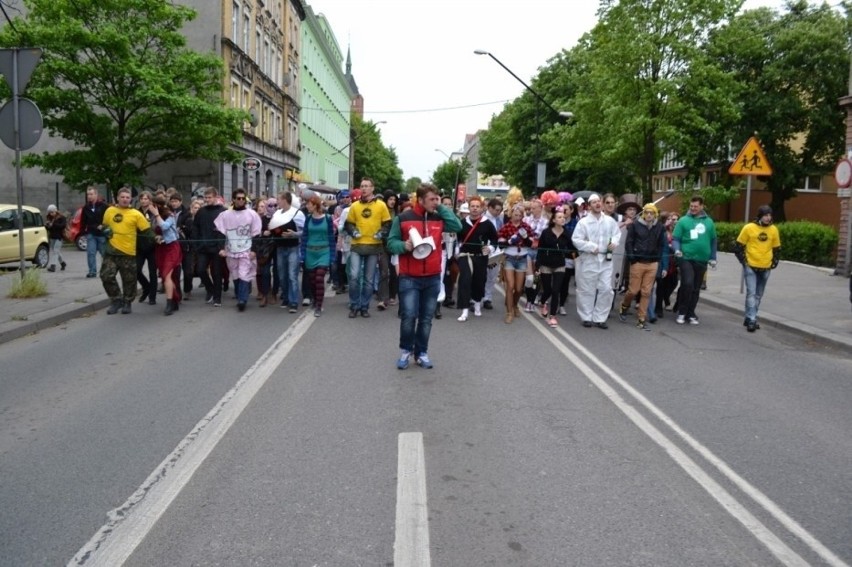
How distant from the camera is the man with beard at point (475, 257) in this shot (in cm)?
1238

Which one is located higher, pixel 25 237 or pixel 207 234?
pixel 207 234

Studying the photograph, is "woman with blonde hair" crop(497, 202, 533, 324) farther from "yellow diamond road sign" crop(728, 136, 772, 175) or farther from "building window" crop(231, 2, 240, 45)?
"building window" crop(231, 2, 240, 45)

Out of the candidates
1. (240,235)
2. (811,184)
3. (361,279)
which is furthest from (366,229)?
(811,184)

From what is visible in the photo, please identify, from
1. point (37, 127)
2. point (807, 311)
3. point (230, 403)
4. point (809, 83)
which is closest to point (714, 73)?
point (809, 83)

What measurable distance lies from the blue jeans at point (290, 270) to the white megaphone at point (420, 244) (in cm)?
474

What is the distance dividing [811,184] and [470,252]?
136 ft

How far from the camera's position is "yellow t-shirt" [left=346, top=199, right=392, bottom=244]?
11805mm

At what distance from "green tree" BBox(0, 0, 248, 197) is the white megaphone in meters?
18.5

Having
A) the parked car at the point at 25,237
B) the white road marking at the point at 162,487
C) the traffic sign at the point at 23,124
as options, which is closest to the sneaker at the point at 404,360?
the white road marking at the point at 162,487

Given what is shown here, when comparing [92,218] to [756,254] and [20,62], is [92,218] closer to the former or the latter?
[20,62]

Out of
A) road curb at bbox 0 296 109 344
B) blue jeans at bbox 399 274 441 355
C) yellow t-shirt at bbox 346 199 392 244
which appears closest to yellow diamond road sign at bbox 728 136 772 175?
yellow t-shirt at bbox 346 199 392 244

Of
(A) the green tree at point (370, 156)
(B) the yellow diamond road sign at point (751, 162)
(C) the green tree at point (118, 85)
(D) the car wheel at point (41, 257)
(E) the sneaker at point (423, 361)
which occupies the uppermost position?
(A) the green tree at point (370, 156)

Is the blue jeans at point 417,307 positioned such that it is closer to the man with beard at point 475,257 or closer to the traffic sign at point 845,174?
the man with beard at point 475,257

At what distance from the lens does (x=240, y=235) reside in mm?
12492
